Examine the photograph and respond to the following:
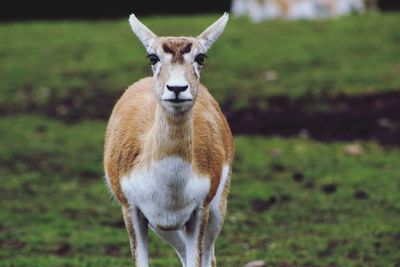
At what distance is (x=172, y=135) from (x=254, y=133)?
293 inches

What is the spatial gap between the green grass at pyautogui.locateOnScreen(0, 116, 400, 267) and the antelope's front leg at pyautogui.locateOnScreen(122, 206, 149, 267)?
82.5 inches

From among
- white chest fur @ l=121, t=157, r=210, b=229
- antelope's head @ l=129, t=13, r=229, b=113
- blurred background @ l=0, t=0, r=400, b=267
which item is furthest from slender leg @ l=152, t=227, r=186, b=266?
antelope's head @ l=129, t=13, r=229, b=113

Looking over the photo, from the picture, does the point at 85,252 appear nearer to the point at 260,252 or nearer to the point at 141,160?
the point at 260,252

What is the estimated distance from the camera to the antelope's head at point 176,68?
6.22 metres

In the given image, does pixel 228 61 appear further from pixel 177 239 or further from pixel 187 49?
pixel 187 49

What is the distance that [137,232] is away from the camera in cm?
707

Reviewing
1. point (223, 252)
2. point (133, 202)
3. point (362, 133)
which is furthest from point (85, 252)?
point (362, 133)

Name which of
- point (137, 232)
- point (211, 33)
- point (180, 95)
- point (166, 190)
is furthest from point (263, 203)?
point (180, 95)

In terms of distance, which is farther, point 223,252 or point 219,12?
point 219,12

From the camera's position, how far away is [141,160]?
6898 mm

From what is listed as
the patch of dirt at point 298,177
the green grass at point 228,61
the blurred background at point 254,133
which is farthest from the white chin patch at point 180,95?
the green grass at point 228,61

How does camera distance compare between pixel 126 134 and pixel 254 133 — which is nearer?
pixel 126 134

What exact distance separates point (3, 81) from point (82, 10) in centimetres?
854

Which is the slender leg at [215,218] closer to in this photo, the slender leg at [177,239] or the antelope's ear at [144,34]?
the slender leg at [177,239]
